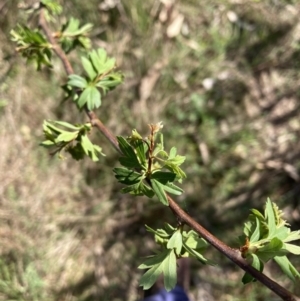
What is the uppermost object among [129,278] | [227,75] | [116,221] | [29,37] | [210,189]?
[29,37]

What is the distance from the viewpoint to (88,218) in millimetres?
2633

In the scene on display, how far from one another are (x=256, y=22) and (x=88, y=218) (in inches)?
66.4

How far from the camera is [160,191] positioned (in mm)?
866

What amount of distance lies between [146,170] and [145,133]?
5.63ft

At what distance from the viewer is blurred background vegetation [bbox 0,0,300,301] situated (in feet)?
8.38

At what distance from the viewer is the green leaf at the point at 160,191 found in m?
0.86

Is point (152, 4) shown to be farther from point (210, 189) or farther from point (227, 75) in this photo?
point (210, 189)

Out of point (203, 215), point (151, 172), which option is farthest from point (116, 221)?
point (151, 172)

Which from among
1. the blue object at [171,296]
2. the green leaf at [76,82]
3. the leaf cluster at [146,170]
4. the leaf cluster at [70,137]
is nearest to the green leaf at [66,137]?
the leaf cluster at [70,137]

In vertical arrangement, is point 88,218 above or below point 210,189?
below

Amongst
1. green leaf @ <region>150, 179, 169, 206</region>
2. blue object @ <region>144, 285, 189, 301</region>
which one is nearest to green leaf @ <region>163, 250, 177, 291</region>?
green leaf @ <region>150, 179, 169, 206</region>

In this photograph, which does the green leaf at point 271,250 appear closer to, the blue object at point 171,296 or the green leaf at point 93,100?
the green leaf at point 93,100

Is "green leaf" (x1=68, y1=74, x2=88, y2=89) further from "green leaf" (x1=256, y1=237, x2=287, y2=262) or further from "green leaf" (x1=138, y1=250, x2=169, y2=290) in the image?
"green leaf" (x1=256, y1=237, x2=287, y2=262)

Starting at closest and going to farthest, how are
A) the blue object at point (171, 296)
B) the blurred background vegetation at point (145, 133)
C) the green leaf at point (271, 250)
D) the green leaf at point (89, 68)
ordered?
the green leaf at point (271, 250) < the green leaf at point (89, 68) < the blue object at point (171, 296) < the blurred background vegetation at point (145, 133)
